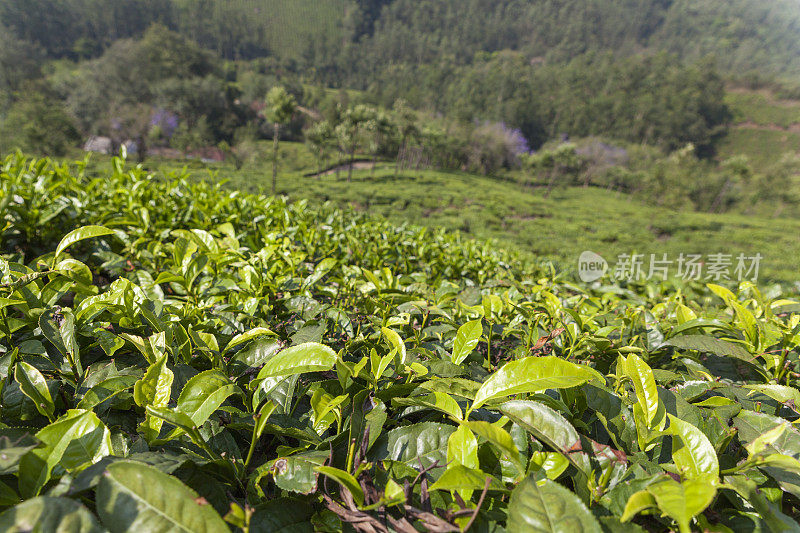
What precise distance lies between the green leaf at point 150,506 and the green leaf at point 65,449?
0.11m

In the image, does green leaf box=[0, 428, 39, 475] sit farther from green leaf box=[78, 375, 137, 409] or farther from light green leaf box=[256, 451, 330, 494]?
light green leaf box=[256, 451, 330, 494]

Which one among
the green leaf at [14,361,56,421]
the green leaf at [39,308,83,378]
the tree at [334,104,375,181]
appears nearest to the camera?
the green leaf at [14,361,56,421]

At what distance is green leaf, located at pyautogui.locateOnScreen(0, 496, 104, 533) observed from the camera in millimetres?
343

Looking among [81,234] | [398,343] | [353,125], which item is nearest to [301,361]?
[398,343]

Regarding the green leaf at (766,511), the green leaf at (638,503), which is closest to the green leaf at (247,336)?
the green leaf at (638,503)

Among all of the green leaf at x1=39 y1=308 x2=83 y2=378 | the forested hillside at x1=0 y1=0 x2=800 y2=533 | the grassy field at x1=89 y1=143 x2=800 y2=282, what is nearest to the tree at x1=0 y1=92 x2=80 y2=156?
the grassy field at x1=89 y1=143 x2=800 y2=282

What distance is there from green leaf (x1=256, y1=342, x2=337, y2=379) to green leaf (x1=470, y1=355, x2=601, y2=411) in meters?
0.25

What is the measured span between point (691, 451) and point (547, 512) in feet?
0.92

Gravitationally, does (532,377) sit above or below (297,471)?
above

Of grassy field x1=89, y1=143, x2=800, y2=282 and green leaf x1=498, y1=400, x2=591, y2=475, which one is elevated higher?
green leaf x1=498, y1=400, x2=591, y2=475

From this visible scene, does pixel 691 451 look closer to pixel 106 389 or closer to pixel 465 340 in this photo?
pixel 465 340

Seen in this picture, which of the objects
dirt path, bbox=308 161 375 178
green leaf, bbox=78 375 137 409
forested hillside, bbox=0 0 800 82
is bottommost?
dirt path, bbox=308 161 375 178

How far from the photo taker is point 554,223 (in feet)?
74.5

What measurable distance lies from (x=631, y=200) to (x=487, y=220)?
30247 millimetres
